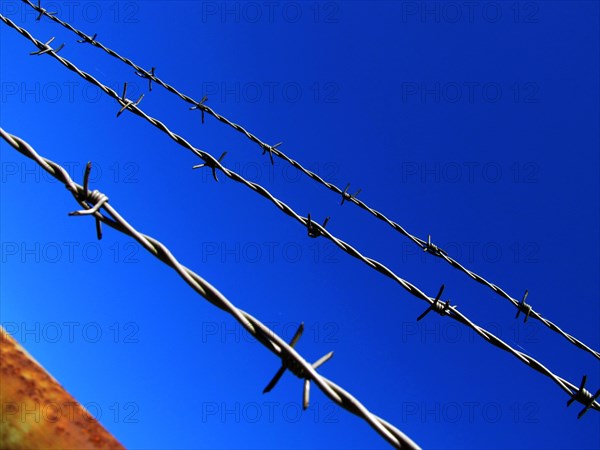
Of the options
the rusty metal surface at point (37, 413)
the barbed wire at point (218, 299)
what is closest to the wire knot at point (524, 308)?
the barbed wire at point (218, 299)

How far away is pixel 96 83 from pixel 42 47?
579 mm

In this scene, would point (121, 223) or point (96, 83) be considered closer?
point (121, 223)

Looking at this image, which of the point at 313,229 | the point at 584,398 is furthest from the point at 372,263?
the point at 584,398

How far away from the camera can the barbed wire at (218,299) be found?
2.95ft

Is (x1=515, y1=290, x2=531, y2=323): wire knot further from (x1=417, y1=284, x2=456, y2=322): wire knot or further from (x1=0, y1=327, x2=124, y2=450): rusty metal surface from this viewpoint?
(x1=0, y1=327, x2=124, y2=450): rusty metal surface

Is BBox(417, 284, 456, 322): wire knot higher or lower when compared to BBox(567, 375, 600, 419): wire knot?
higher

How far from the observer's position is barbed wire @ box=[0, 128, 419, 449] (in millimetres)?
900

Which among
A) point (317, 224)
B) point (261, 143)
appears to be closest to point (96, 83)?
point (261, 143)

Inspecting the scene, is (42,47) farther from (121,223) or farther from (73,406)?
(73,406)

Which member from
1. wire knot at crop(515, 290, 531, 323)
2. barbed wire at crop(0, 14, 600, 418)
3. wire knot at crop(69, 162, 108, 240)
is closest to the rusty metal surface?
wire knot at crop(69, 162, 108, 240)

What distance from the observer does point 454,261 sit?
99.7 inches

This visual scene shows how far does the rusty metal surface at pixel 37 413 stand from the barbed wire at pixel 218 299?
0.29 m

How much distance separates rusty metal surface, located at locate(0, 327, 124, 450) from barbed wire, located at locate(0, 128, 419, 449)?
0.96ft

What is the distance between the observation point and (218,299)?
3.36 feet
